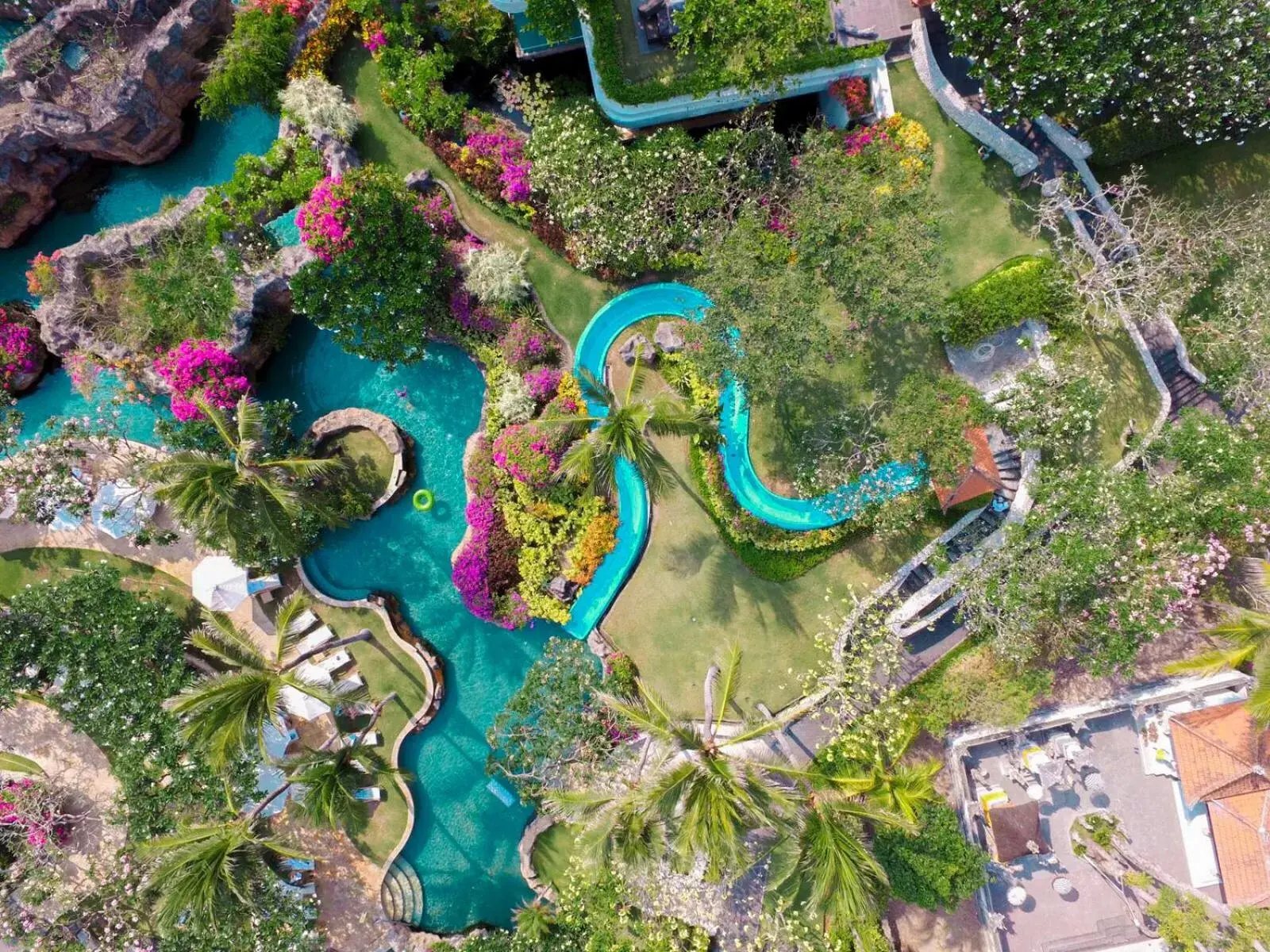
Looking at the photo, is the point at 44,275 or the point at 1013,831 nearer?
the point at 1013,831

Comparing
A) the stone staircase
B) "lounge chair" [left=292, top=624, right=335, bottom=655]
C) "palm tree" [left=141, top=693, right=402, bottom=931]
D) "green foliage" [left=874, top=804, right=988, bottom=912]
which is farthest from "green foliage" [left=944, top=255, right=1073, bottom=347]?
the stone staircase

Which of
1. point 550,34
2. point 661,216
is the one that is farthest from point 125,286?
point 661,216

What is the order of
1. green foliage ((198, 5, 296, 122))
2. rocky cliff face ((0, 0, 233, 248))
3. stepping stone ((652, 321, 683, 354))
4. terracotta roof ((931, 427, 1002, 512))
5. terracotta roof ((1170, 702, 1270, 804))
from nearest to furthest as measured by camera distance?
terracotta roof ((931, 427, 1002, 512))
terracotta roof ((1170, 702, 1270, 804))
rocky cliff face ((0, 0, 233, 248))
green foliage ((198, 5, 296, 122))
stepping stone ((652, 321, 683, 354))

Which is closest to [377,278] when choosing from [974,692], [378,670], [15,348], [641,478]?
[641,478]

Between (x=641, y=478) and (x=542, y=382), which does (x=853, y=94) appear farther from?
(x=641, y=478)

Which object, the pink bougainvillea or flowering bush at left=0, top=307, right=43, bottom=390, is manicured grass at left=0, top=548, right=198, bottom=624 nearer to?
flowering bush at left=0, top=307, right=43, bottom=390

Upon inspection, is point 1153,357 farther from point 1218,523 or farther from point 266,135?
point 266,135
